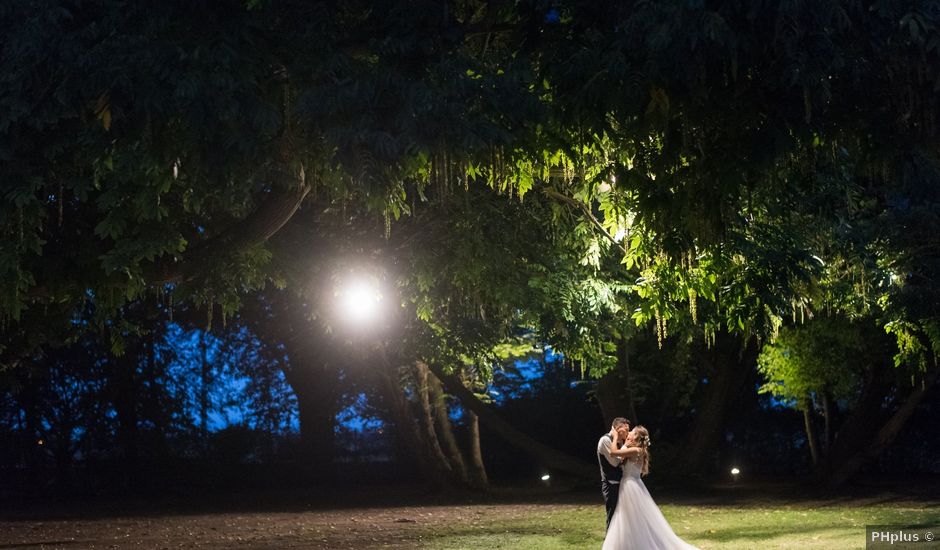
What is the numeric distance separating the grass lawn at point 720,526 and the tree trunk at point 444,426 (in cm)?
564

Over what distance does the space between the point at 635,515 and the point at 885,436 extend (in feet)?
44.0

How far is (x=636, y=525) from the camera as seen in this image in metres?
12.8

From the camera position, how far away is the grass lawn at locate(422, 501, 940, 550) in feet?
52.3

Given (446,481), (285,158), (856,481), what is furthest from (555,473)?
(285,158)

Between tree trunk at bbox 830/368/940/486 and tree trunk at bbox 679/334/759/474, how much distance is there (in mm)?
2759

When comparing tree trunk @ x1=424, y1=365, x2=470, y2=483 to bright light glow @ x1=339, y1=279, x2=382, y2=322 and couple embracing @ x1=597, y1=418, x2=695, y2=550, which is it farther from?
couple embracing @ x1=597, y1=418, x2=695, y2=550

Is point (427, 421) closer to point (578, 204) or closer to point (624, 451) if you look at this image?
point (578, 204)

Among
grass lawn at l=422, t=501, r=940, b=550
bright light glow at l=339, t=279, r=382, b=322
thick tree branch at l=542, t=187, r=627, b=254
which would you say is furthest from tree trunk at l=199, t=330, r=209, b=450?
thick tree branch at l=542, t=187, r=627, b=254

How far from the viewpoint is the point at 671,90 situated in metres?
8.38

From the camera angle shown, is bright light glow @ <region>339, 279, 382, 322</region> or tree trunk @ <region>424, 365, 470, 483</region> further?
tree trunk @ <region>424, 365, 470, 483</region>

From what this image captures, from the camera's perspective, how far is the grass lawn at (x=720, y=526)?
15930 millimetres

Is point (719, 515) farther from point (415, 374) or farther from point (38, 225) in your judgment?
point (38, 225)

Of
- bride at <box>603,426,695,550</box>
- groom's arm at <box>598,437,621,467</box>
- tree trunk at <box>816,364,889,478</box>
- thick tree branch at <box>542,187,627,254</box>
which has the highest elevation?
thick tree branch at <box>542,187,627,254</box>

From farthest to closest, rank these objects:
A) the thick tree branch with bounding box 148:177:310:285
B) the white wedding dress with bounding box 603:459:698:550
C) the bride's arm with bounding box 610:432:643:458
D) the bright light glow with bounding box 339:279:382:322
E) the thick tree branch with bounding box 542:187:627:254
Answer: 1. the bright light glow with bounding box 339:279:382:322
2. the thick tree branch with bounding box 542:187:627:254
3. the bride's arm with bounding box 610:432:643:458
4. the white wedding dress with bounding box 603:459:698:550
5. the thick tree branch with bounding box 148:177:310:285
